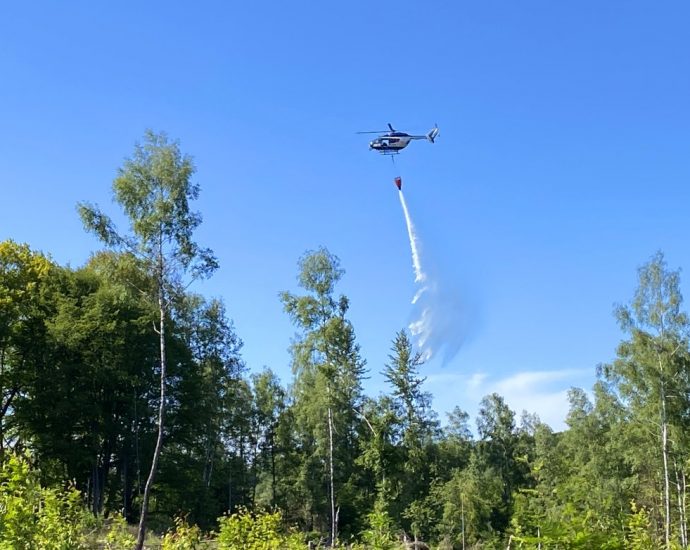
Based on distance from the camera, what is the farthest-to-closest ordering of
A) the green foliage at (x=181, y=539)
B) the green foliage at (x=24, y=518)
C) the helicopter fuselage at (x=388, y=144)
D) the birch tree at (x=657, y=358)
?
the birch tree at (x=657, y=358), the helicopter fuselage at (x=388, y=144), the green foliage at (x=181, y=539), the green foliage at (x=24, y=518)

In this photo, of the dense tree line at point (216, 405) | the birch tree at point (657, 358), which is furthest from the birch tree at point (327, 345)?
the birch tree at point (657, 358)

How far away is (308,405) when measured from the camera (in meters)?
42.1

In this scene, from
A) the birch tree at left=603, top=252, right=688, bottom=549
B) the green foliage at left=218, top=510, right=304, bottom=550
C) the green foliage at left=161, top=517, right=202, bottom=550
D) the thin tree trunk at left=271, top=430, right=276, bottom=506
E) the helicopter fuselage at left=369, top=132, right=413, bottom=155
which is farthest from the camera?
the thin tree trunk at left=271, top=430, right=276, bottom=506

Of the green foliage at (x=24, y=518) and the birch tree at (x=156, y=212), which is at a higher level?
the birch tree at (x=156, y=212)

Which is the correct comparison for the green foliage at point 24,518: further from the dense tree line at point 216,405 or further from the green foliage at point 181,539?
the dense tree line at point 216,405

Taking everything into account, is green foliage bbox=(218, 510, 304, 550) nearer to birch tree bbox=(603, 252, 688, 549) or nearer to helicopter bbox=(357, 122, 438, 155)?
helicopter bbox=(357, 122, 438, 155)

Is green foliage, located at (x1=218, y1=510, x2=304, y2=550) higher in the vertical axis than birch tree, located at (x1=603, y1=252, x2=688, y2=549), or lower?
lower

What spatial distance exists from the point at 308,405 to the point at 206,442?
9.25m

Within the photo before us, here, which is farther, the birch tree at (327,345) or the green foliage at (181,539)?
the birch tree at (327,345)

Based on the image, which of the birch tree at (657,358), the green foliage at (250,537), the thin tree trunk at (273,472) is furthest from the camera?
the thin tree trunk at (273,472)

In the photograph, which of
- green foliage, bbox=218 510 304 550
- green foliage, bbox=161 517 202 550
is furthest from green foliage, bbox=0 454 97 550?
green foliage, bbox=218 510 304 550

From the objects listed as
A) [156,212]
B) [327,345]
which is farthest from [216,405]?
[156,212]

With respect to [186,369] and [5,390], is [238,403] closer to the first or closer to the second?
[186,369]

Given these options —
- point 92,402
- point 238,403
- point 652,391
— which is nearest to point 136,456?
point 92,402
